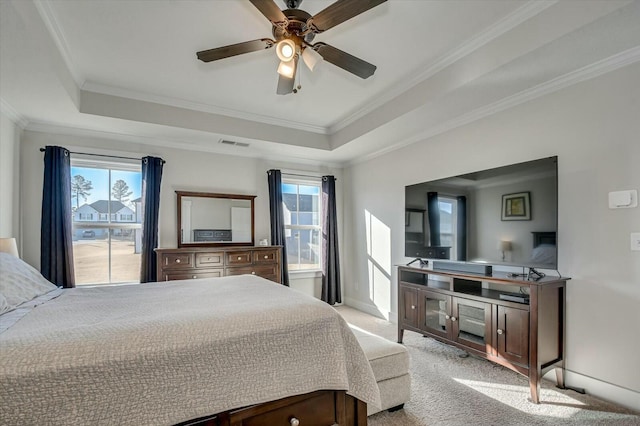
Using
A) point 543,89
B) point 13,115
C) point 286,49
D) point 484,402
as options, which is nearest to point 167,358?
point 286,49

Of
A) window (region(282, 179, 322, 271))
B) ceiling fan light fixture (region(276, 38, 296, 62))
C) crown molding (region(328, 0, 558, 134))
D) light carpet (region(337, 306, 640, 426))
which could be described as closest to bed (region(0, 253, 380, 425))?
light carpet (region(337, 306, 640, 426))

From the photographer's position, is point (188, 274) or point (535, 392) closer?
point (535, 392)

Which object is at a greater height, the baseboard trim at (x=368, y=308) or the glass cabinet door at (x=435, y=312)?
the glass cabinet door at (x=435, y=312)

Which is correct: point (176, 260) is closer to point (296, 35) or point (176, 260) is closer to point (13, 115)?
point (13, 115)

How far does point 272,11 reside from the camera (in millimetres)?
1744

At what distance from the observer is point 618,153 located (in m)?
2.27

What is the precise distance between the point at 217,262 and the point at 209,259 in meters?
0.11

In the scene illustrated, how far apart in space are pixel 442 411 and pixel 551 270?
1.46 m

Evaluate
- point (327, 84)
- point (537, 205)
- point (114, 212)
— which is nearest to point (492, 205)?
point (537, 205)

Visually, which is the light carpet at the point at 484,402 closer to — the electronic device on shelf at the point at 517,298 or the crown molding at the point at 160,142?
the electronic device on shelf at the point at 517,298

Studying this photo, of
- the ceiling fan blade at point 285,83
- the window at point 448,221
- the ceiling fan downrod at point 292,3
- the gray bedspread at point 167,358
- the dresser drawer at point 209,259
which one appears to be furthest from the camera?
the dresser drawer at point 209,259

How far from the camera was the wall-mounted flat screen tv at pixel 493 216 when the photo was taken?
2.46 m

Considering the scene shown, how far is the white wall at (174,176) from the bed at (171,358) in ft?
6.72

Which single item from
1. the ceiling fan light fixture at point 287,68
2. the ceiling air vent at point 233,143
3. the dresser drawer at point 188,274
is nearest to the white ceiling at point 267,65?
the ceiling air vent at point 233,143
